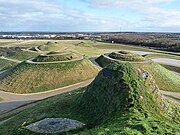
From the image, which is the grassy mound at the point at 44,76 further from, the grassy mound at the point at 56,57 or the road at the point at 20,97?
the grassy mound at the point at 56,57

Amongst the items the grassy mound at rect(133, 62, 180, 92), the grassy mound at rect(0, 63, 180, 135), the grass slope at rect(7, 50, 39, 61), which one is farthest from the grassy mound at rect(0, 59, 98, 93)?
the grassy mound at rect(0, 63, 180, 135)

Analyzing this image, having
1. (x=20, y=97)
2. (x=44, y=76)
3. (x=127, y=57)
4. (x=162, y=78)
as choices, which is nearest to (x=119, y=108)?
(x=20, y=97)

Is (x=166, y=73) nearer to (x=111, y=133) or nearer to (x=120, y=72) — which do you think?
(x=120, y=72)

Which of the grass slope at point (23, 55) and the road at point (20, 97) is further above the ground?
the grass slope at point (23, 55)

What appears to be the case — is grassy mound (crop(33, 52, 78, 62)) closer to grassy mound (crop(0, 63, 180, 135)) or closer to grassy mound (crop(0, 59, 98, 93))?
grassy mound (crop(0, 59, 98, 93))

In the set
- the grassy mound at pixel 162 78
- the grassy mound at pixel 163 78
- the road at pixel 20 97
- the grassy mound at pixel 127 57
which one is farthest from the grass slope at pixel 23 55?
the grassy mound at pixel 163 78

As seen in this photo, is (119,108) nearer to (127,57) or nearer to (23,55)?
(127,57)

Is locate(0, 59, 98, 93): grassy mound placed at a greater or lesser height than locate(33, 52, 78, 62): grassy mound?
lesser
